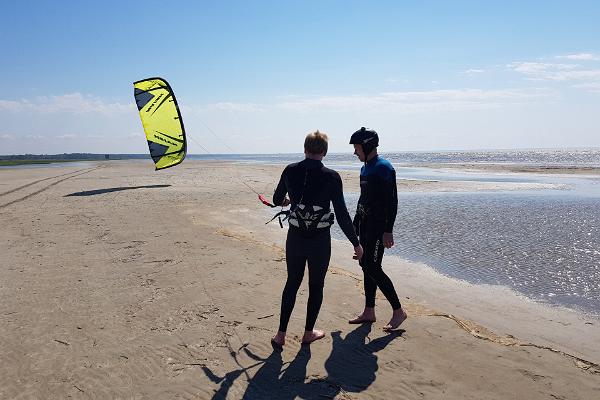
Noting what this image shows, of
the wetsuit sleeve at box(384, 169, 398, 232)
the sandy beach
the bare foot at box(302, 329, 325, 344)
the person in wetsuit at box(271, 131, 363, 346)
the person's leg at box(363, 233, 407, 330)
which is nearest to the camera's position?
the sandy beach

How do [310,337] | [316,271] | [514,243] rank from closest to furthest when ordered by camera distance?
[316,271] → [310,337] → [514,243]

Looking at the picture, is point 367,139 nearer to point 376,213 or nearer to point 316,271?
point 376,213

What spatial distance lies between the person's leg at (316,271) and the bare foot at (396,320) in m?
0.81

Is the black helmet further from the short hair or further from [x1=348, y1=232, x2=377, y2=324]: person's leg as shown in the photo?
[x1=348, y1=232, x2=377, y2=324]: person's leg

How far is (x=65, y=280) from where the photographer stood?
6188mm

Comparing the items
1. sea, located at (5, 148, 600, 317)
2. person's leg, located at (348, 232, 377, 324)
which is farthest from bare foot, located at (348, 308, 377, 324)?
sea, located at (5, 148, 600, 317)

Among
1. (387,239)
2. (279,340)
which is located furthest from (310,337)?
(387,239)

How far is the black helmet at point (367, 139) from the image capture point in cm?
452

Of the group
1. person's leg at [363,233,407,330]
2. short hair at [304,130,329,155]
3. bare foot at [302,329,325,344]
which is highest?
short hair at [304,130,329,155]

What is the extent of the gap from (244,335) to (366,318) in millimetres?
1349

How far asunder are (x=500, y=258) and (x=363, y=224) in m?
4.51

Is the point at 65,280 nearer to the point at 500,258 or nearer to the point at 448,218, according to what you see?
the point at 500,258

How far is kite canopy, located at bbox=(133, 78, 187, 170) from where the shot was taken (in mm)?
15977

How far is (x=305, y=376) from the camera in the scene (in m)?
3.65
